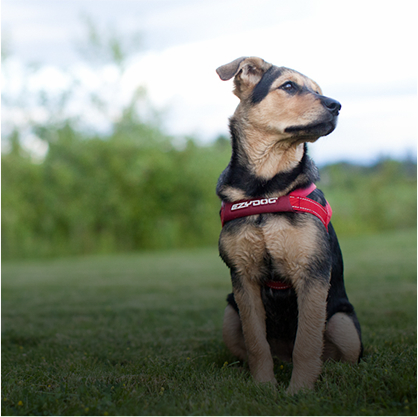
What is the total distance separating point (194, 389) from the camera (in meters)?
2.82

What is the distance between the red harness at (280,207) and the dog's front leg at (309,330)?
0.23 m

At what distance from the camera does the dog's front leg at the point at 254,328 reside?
3043 millimetres

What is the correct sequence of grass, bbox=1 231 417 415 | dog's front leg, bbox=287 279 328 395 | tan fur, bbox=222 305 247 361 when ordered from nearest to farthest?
grass, bbox=1 231 417 415, dog's front leg, bbox=287 279 328 395, tan fur, bbox=222 305 247 361

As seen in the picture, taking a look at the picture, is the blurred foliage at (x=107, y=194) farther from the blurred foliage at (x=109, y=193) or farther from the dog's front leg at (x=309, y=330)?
the dog's front leg at (x=309, y=330)

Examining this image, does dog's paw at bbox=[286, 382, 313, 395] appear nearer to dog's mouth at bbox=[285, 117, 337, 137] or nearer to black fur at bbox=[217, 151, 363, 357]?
black fur at bbox=[217, 151, 363, 357]

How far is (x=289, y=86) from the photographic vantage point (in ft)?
10.6

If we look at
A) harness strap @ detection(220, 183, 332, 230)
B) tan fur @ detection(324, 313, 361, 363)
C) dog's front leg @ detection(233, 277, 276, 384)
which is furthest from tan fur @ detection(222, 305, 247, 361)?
harness strap @ detection(220, 183, 332, 230)

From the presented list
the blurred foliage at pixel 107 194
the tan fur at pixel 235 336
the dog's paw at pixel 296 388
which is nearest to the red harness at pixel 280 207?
the tan fur at pixel 235 336

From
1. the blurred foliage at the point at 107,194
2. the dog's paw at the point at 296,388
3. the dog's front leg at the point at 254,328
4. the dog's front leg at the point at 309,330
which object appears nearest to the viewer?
the dog's paw at the point at 296,388

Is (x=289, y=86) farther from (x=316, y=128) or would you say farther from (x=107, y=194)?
(x=107, y=194)

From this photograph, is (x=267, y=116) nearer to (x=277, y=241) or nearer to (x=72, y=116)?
(x=277, y=241)

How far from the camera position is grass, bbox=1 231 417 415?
8.18 feet

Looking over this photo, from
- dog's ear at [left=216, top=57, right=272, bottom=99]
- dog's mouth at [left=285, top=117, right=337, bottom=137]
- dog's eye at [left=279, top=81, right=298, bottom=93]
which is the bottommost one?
dog's mouth at [left=285, top=117, right=337, bottom=137]

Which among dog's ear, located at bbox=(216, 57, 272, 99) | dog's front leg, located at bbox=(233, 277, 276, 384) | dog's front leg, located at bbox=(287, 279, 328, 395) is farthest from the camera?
dog's ear, located at bbox=(216, 57, 272, 99)
